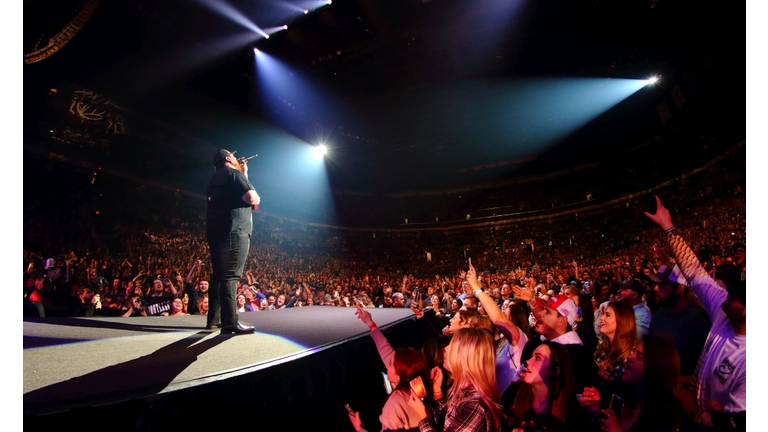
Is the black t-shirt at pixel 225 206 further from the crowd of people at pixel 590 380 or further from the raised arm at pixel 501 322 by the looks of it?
the raised arm at pixel 501 322

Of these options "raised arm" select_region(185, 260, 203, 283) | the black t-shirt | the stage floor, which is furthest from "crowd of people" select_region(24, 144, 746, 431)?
the black t-shirt

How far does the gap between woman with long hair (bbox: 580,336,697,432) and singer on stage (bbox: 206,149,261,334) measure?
8.55ft

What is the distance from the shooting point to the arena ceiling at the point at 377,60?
8117 millimetres

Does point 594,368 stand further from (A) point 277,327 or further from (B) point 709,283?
(A) point 277,327

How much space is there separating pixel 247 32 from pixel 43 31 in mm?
3730

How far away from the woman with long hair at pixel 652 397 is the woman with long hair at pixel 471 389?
77 cm

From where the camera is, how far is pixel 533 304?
271 centimetres

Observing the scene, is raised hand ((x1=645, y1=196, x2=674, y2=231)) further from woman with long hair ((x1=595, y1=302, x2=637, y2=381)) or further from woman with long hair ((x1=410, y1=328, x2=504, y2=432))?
woman with long hair ((x1=410, y1=328, x2=504, y2=432))

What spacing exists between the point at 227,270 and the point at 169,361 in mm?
1106

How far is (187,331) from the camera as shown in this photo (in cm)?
334

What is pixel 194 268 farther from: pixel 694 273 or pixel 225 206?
pixel 694 273

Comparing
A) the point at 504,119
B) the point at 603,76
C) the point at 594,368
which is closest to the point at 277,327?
the point at 594,368

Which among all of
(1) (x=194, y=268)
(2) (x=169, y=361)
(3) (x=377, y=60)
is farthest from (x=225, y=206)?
(3) (x=377, y=60)

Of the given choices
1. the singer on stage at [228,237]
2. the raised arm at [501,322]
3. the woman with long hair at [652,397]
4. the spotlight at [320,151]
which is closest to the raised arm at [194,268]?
the singer on stage at [228,237]
